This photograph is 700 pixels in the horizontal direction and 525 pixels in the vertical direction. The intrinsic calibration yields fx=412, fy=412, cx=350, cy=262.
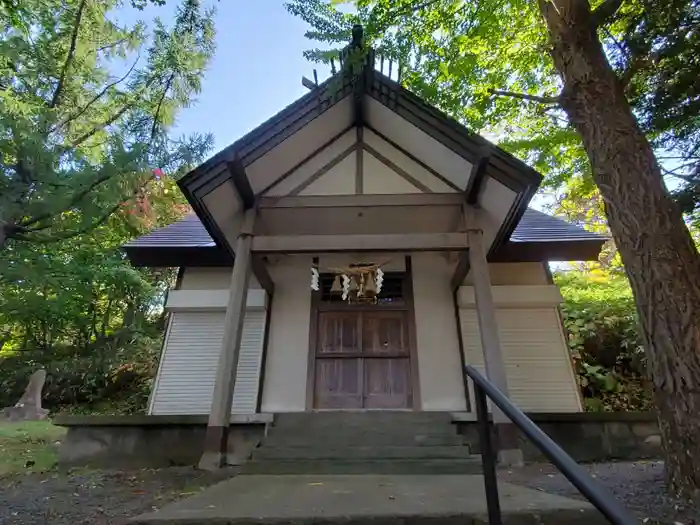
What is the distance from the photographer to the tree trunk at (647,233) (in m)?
2.40

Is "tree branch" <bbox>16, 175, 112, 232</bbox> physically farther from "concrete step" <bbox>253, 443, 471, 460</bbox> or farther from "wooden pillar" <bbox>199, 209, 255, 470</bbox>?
"concrete step" <bbox>253, 443, 471, 460</bbox>

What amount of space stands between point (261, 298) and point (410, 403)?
2441mm

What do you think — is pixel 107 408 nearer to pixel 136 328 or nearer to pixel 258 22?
pixel 136 328

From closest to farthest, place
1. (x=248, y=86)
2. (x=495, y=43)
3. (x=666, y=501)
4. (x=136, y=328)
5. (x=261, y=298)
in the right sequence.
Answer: (x=666, y=501)
(x=495, y=43)
(x=261, y=298)
(x=248, y=86)
(x=136, y=328)

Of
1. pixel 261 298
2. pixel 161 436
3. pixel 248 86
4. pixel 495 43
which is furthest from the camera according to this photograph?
pixel 248 86

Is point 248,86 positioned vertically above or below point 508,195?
above

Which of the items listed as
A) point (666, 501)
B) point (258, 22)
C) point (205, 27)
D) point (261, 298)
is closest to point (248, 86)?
point (258, 22)

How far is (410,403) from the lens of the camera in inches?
208

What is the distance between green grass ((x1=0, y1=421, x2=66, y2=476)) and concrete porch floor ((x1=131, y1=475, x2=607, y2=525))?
9.59 feet

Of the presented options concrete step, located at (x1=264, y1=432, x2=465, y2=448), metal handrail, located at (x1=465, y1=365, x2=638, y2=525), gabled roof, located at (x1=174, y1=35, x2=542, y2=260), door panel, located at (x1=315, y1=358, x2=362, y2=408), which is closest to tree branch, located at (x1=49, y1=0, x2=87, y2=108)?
gabled roof, located at (x1=174, y1=35, x2=542, y2=260)

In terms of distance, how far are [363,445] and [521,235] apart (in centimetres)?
370

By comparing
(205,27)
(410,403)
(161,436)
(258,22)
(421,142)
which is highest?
(258,22)

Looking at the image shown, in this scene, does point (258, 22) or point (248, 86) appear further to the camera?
point (248, 86)

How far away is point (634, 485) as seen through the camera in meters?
2.80
